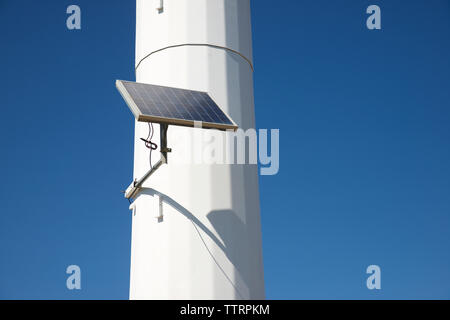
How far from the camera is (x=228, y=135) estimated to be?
45.0 feet

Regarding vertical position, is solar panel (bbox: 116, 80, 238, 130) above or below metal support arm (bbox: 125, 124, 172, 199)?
above

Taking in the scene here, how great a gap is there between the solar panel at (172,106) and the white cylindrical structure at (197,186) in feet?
3.73

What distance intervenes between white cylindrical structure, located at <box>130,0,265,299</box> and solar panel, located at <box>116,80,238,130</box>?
1.14 meters

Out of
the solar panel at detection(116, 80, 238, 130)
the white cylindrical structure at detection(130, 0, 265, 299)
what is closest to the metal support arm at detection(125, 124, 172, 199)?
the white cylindrical structure at detection(130, 0, 265, 299)

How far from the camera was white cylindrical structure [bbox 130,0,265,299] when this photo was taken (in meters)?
12.7

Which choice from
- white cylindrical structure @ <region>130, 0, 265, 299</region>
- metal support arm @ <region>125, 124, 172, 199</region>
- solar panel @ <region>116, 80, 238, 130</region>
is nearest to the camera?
solar panel @ <region>116, 80, 238, 130</region>

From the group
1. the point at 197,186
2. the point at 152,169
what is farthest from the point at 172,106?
the point at 197,186

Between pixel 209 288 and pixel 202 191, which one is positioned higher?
pixel 202 191

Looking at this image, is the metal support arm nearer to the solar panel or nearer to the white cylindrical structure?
the white cylindrical structure

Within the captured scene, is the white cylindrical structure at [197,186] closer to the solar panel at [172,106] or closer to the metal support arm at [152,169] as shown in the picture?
the metal support arm at [152,169]
